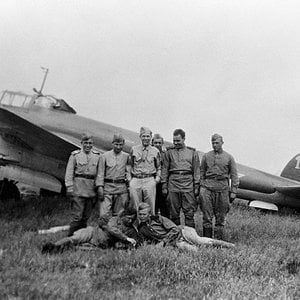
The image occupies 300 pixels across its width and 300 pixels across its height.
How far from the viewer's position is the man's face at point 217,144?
680 cm

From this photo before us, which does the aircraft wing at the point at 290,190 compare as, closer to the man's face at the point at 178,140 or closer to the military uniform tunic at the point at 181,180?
the military uniform tunic at the point at 181,180

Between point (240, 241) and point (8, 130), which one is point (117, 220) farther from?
point (8, 130)

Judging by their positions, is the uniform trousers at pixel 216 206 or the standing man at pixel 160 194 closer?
the uniform trousers at pixel 216 206

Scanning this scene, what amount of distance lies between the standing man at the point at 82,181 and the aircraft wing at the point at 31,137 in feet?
11.0

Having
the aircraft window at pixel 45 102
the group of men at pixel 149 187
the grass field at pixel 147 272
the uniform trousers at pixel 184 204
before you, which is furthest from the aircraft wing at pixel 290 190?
the aircraft window at pixel 45 102

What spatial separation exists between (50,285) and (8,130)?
710 centimetres

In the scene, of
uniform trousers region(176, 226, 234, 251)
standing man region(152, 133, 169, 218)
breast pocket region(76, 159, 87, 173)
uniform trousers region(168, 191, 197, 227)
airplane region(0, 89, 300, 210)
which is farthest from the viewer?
airplane region(0, 89, 300, 210)

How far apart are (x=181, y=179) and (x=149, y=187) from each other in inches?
24.0

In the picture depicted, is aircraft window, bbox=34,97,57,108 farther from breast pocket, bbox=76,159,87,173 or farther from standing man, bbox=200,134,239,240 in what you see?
standing man, bbox=200,134,239,240

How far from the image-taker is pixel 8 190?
9.80 meters

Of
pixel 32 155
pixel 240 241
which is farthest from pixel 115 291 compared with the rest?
pixel 32 155

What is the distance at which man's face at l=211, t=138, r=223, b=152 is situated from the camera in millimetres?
6797

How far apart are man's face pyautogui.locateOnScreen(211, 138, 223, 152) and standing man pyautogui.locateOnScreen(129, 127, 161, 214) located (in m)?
1.00

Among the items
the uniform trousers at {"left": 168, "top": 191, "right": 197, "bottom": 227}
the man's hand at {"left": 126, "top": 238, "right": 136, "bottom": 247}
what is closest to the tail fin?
the uniform trousers at {"left": 168, "top": 191, "right": 197, "bottom": 227}
